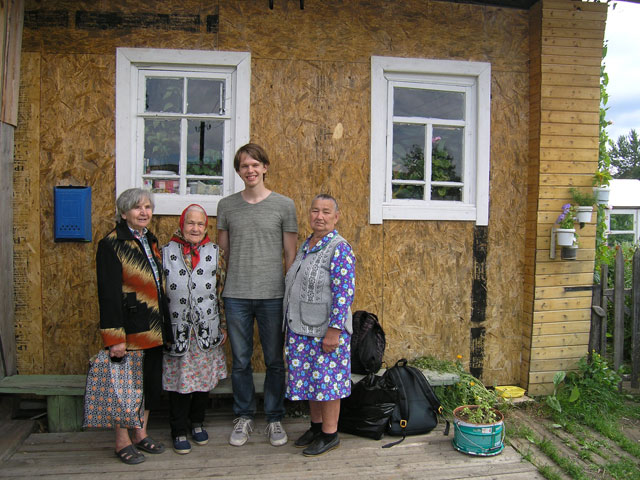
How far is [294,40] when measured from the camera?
157 inches

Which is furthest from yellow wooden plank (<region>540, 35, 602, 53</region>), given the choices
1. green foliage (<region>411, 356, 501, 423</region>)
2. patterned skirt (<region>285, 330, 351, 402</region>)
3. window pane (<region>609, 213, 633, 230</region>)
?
window pane (<region>609, 213, 633, 230</region>)

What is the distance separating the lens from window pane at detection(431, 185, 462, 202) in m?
4.27

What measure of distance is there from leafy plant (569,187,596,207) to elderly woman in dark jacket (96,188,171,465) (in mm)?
3649

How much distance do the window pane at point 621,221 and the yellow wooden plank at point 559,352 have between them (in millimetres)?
14553

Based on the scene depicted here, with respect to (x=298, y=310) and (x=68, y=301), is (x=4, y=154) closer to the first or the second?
(x=68, y=301)

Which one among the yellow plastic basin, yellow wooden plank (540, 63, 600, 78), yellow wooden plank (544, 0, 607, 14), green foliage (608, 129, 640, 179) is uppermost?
green foliage (608, 129, 640, 179)

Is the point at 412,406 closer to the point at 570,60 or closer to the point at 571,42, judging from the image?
the point at 570,60

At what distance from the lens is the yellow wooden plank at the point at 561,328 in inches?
164

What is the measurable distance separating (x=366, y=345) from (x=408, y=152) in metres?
1.86

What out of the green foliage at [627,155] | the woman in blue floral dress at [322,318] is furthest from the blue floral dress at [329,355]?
the green foliage at [627,155]

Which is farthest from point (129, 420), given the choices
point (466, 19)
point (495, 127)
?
point (466, 19)

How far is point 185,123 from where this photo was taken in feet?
13.1

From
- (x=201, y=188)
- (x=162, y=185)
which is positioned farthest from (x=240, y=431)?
(x=162, y=185)

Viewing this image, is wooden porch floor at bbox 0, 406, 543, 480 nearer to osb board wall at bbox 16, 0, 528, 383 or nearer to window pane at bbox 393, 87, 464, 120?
osb board wall at bbox 16, 0, 528, 383
